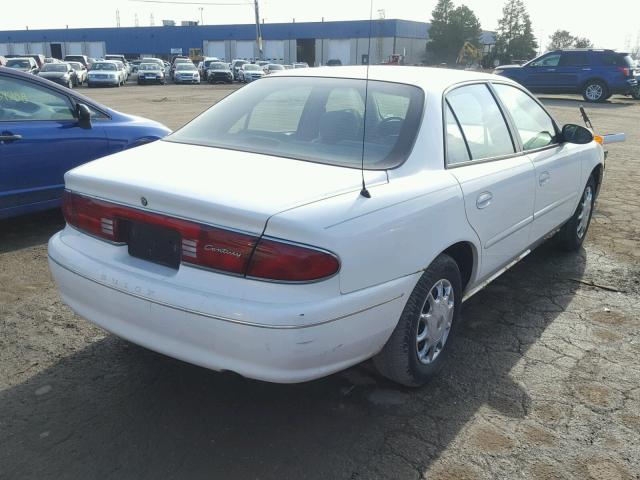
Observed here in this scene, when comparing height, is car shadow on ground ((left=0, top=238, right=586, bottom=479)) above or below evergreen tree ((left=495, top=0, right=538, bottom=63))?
below

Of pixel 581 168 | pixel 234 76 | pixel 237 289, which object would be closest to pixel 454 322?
pixel 237 289

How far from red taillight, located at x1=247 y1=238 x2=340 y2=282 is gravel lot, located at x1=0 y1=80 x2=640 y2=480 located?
831mm

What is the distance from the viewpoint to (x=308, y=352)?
2.36 metres

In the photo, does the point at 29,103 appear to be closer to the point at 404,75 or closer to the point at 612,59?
the point at 404,75

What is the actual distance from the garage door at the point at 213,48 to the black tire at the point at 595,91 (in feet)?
213

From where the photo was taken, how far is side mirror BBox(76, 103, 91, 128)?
5520 mm

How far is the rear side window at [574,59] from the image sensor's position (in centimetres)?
2219

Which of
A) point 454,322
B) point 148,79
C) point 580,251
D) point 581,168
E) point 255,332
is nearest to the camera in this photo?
point 255,332

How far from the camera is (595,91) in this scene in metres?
22.5

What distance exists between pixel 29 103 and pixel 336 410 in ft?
13.7

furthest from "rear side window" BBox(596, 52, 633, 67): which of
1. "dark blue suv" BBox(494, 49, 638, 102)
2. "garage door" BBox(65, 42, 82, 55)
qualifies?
"garage door" BBox(65, 42, 82, 55)

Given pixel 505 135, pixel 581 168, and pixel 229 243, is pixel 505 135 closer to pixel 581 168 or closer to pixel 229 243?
pixel 581 168

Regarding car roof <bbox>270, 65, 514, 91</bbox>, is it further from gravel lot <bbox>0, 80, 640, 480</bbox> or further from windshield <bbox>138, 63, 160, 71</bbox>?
windshield <bbox>138, 63, 160, 71</bbox>

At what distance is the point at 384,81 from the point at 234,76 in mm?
45053
